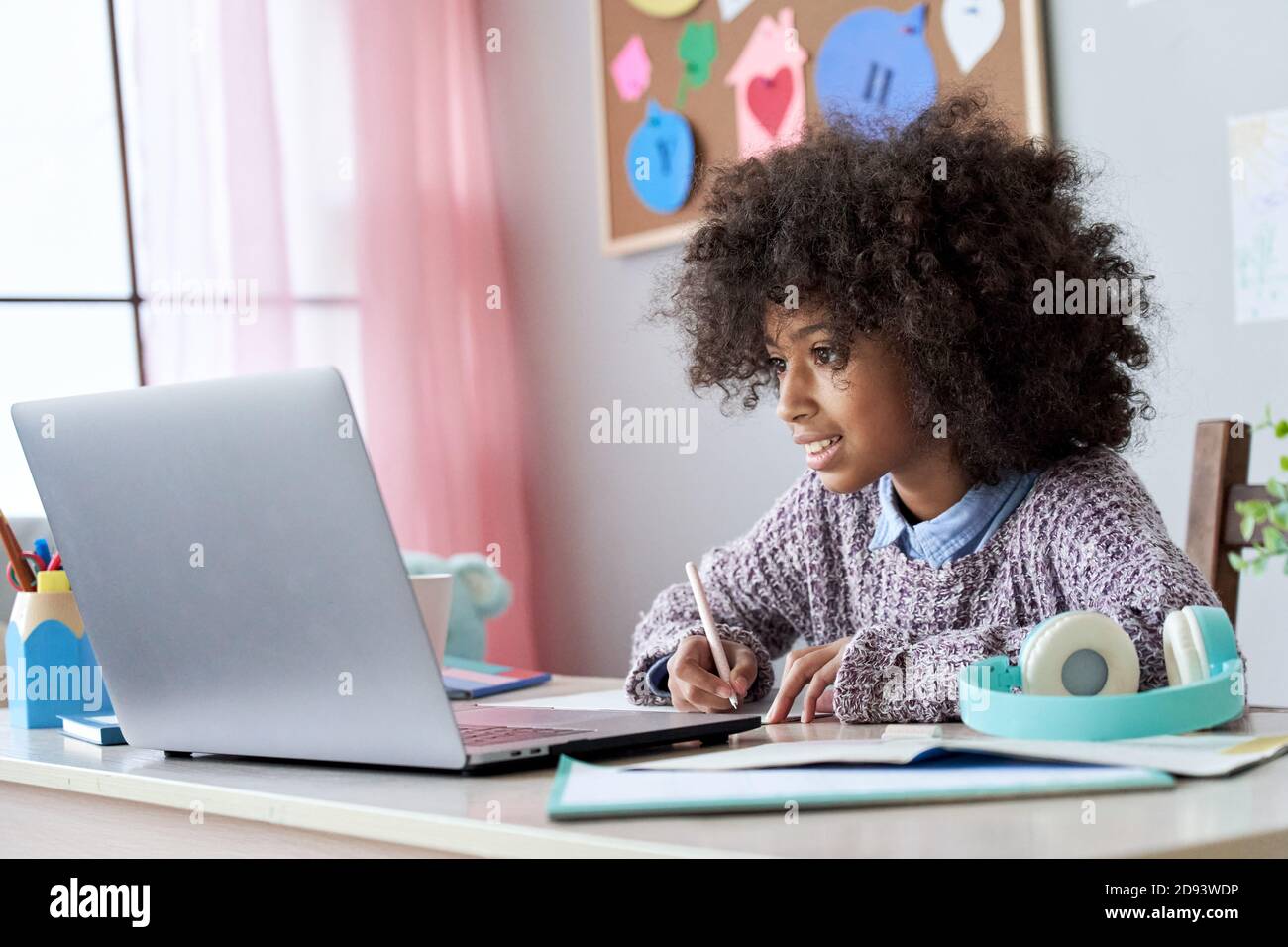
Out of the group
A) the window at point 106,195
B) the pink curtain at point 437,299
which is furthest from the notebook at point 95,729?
the pink curtain at point 437,299

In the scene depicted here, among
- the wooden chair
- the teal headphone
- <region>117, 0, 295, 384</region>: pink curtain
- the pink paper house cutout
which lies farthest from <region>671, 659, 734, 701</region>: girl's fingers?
<region>117, 0, 295, 384</region>: pink curtain

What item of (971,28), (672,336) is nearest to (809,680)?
(971,28)

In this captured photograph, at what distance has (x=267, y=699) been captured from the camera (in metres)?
0.81

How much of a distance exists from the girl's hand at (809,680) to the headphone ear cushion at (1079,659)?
0.17 metres

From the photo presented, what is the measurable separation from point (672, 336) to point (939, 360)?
67.7 inches

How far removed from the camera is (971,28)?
2.22m

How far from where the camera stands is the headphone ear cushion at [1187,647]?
81cm

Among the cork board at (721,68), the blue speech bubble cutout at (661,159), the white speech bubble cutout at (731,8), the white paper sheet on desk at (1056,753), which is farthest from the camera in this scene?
the blue speech bubble cutout at (661,159)

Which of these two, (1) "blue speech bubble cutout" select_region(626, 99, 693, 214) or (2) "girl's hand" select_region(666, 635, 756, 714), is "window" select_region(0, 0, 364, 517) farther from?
(2) "girl's hand" select_region(666, 635, 756, 714)

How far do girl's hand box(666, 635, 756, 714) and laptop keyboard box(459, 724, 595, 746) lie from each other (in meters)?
0.21

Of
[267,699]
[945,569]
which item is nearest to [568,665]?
[945,569]

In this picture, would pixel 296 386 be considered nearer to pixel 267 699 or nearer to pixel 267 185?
pixel 267 699

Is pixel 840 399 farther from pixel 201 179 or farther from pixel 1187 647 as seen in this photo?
pixel 201 179

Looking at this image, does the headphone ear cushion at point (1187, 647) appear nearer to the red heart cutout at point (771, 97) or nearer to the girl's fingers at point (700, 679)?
the girl's fingers at point (700, 679)
